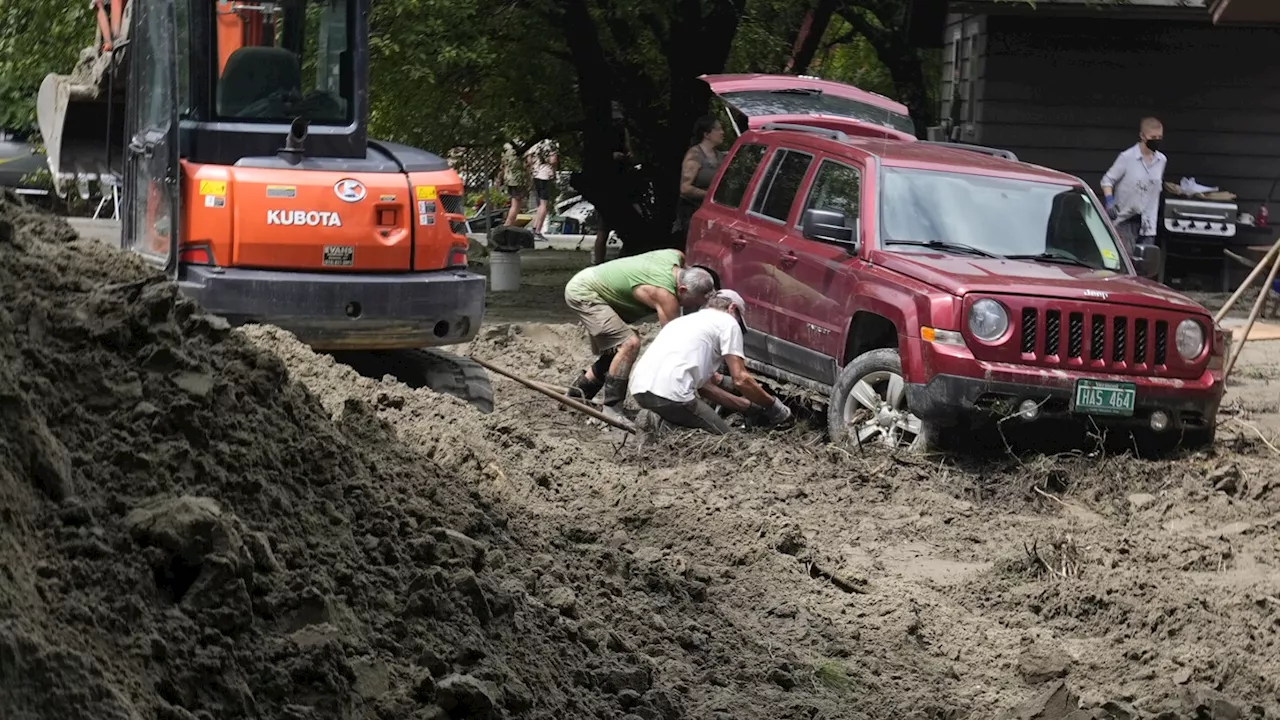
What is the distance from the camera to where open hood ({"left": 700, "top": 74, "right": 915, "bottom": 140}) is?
45.4 ft

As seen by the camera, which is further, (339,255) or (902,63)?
(902,63)

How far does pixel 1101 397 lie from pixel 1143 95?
423 inches

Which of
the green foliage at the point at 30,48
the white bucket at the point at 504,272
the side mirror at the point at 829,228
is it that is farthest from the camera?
the white bucket at the point at 504,272

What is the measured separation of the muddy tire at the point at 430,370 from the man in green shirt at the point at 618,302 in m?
1.44

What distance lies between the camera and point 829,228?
1020 centimetres

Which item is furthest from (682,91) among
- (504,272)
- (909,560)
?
(909,560)

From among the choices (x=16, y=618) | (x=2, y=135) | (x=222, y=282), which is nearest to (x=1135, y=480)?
(x=222, y=282)

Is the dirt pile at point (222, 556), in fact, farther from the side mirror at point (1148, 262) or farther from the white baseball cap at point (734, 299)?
the side mirror at point (1148, 262)

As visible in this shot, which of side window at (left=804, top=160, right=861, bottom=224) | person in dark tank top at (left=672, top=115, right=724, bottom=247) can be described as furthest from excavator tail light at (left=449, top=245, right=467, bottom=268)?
person in dark tank top at (left=672, top=115, right=724, bottom=247)

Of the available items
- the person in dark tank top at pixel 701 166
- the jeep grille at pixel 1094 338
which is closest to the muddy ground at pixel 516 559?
the jeep grille at pixel 1094 338

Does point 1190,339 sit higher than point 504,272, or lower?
higher

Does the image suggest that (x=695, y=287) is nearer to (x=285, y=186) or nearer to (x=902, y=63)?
(x=285, y=186)

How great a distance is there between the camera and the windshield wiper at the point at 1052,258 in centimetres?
1034

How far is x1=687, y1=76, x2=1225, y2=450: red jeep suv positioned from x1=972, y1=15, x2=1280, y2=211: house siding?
300 inches
